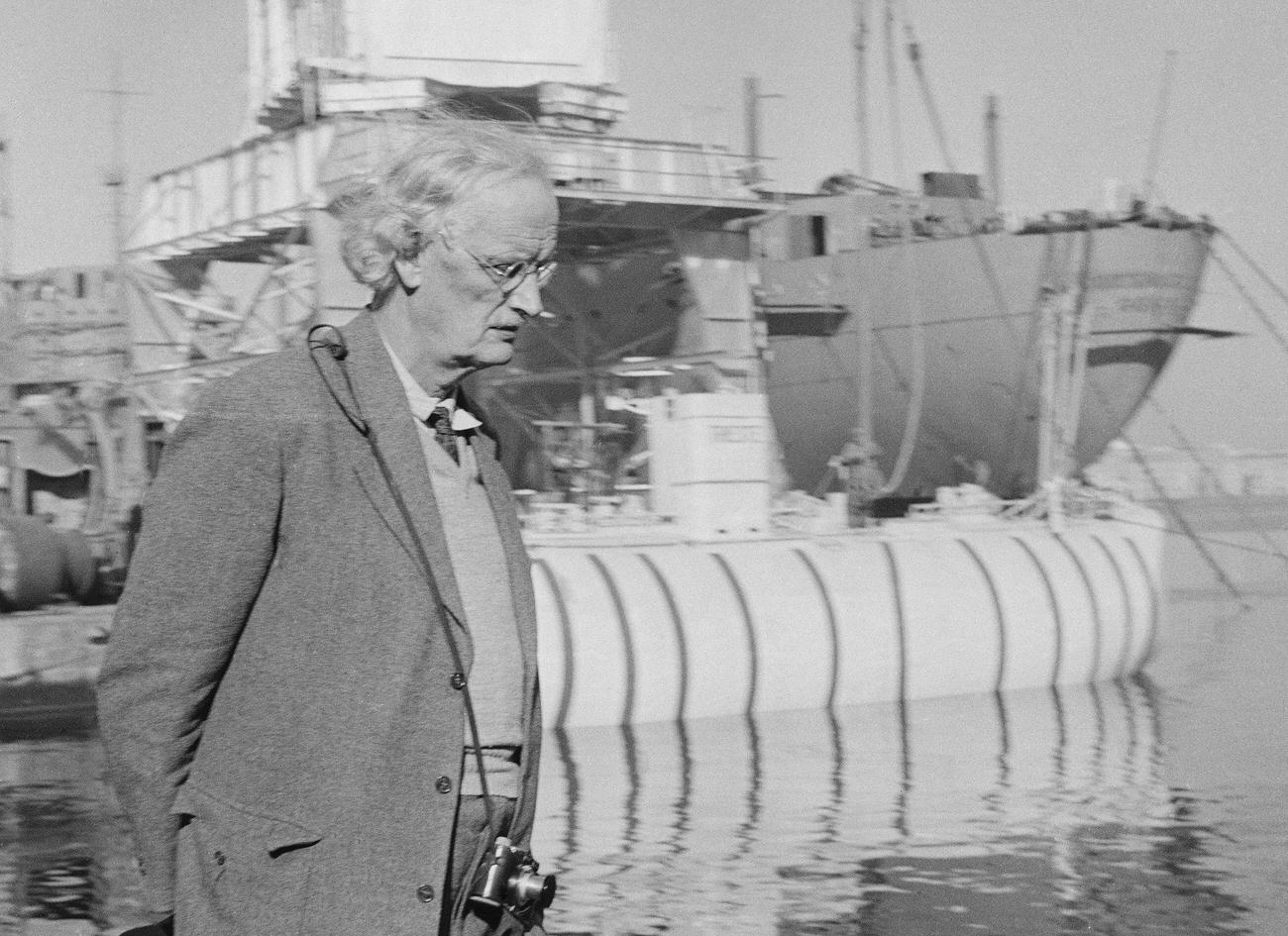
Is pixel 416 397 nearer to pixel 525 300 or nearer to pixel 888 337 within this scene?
pixel 525 300

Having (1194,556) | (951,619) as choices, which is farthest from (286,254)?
(1194,556)

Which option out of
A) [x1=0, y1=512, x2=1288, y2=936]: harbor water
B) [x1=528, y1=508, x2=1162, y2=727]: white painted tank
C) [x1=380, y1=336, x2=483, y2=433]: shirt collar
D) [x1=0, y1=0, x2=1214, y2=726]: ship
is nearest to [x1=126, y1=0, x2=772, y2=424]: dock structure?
[x1=0, y1=0, x2=1214, y2=726]: ship

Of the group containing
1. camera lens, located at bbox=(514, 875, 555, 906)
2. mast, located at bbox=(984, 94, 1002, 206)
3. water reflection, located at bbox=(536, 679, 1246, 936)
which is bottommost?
water reflection, located at bbox=(536, 679, 1246, 936)

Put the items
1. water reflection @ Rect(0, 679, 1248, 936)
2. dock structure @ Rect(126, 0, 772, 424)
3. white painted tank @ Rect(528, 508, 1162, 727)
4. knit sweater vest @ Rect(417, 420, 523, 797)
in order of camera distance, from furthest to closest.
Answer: dock structure @ Rect(126, 0, 772, 424)
white painted tank @ Rect(528, 508, 1162, 727)
water reflection @ Rect(0, 679, 1248, 936)
knit sweater vest @ Rect(417, 420, 523, 797)

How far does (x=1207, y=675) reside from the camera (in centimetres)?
Result: 3422

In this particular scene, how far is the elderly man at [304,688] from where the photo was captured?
140 inches

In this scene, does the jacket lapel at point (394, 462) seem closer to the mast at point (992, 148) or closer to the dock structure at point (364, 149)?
the dock structure at point (364, 149)

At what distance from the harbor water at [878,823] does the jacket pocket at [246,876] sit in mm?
9996

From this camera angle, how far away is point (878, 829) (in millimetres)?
17969

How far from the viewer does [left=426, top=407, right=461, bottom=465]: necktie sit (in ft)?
13.0

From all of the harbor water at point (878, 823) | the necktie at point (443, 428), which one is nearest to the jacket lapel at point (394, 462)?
the necktie at point (443, 428)

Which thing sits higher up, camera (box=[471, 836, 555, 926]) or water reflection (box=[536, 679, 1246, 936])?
camera (box=[471, 836, 555, 926])

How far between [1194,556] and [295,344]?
8688cm

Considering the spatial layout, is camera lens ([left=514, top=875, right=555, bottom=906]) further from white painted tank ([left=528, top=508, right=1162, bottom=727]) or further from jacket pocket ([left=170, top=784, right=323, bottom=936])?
white painted tank ([left=528, top=508, right=1162, bottom=727])
